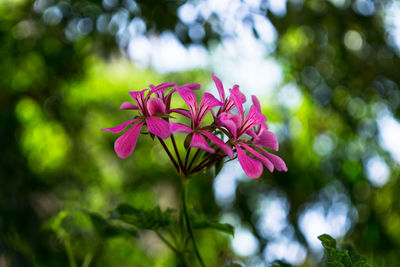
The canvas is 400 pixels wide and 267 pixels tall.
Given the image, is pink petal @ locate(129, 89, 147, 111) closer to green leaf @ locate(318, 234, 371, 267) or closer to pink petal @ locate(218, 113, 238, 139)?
pink petal @ locate(218, 113, 238, 139)

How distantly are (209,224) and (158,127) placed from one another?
21 cm

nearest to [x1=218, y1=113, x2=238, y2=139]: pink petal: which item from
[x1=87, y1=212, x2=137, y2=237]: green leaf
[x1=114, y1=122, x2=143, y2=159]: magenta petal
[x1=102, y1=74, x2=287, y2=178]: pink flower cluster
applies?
[x1=102, y1=74, x2=287, y2=178]: pink flower cluster

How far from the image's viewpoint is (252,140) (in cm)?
57

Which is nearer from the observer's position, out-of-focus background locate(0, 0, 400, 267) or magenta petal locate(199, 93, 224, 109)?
magenta petal locate(199, 93, 224, 109)

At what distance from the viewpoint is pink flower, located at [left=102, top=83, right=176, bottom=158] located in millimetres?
497

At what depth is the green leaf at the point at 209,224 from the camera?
62cm

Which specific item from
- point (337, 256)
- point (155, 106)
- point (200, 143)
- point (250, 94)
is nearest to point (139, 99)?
point (155, 106)

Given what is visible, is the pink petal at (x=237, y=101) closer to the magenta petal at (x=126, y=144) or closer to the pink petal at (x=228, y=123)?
the pink petal at (x=228, y=123)

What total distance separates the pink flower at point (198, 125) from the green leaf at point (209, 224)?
169mm

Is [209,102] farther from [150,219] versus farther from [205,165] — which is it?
[150,219]

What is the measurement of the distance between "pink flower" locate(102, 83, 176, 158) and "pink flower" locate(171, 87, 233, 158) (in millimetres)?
24

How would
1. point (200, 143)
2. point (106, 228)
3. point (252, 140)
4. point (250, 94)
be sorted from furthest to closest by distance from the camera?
point (250, 94), point (106, 228), point (252, 140), point (200, 143)

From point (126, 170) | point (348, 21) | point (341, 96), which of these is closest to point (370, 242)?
point (341, 96)

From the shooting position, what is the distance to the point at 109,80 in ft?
7.51
